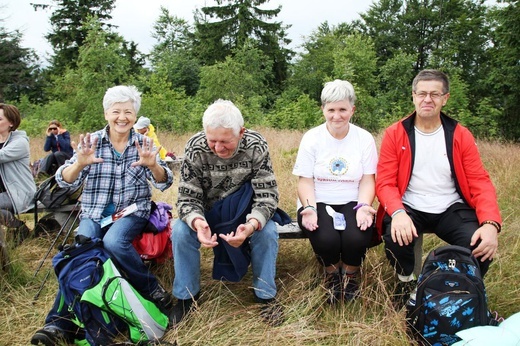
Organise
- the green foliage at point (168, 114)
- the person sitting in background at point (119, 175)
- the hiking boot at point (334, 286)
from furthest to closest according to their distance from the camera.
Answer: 1. the green foliage at point (168, 114)
2. the person sitting in background at point (119, 175)
3. the hiking boot at point (334, 286)

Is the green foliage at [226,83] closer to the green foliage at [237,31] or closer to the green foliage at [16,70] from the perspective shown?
the green foliage at [237,31]

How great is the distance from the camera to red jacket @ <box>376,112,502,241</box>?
2666 mm

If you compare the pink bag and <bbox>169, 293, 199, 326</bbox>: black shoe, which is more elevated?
the pink bag

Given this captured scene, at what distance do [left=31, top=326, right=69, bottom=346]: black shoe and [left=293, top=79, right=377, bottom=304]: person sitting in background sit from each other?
5.11 feet

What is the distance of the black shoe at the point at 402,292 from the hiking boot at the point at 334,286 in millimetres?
342

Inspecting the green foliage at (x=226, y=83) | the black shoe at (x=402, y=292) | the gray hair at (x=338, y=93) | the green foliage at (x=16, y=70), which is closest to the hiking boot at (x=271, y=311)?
the black shoe at (x=402, y=292)

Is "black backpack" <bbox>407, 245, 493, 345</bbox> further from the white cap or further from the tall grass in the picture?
the white cap

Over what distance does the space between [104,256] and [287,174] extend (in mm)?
3670

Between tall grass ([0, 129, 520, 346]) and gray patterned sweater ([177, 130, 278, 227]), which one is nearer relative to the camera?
tall grass ([0, 129, 520, 346])

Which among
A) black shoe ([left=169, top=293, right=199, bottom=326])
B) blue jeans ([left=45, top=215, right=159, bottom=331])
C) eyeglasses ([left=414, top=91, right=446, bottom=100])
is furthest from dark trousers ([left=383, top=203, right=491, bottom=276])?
blue jeans ([left=45, top=215, right=159, bottom=331])

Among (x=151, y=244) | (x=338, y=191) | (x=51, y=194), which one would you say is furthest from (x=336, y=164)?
(x=51, y=194)

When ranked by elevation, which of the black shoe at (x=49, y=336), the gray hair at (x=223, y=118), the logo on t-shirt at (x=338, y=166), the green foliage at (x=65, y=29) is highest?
the green foliage at (x=65, y=29)

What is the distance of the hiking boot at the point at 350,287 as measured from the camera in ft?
8.75

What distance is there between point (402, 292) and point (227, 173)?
1363 millimetres
